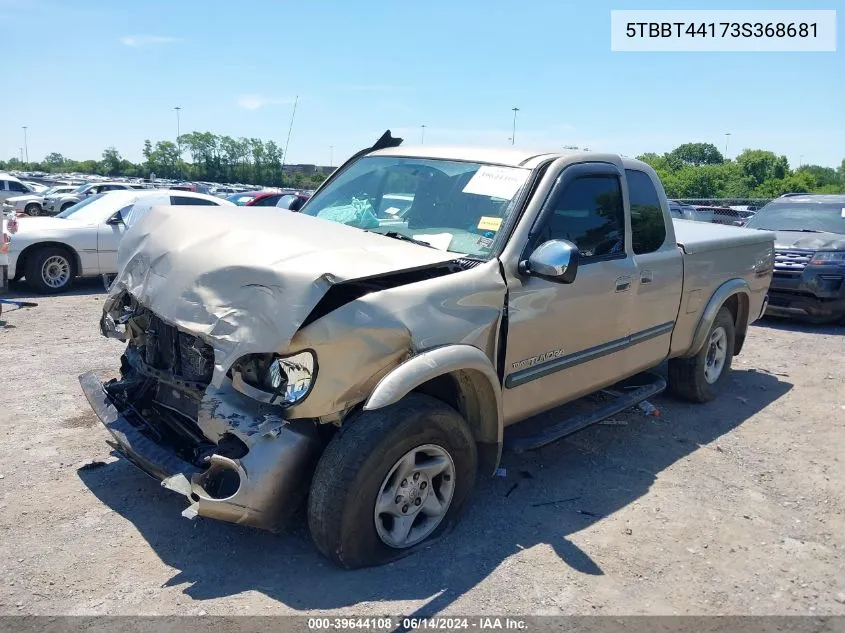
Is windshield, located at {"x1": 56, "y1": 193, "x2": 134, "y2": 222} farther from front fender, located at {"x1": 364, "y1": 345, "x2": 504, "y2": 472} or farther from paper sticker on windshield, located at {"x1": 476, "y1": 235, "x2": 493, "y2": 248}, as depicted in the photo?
front fender, located at {"x1": 364, "y1": 345, "x2": 504, "y2": 472}

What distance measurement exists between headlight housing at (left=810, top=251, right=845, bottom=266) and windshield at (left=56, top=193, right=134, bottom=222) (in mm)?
10267

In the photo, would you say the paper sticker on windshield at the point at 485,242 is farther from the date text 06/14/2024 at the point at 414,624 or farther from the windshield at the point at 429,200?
the date text 06/14/2024 at the point at 414,624

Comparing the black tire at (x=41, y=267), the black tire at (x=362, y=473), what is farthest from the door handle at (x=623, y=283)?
the black tire at (x=41, y=267)

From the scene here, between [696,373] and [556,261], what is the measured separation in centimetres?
295

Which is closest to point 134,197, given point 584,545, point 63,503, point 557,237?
point 63,503

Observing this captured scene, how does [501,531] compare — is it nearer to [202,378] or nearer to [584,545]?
[584,545]

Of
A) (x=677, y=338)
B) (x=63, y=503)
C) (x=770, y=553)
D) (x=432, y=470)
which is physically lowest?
(x=770, y=553)

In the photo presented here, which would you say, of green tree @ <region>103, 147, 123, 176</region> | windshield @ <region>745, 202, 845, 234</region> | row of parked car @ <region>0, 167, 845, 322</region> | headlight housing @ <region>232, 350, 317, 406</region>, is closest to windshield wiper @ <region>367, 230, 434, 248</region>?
headlight housing @ <region>232, 350, 317, 406</region>

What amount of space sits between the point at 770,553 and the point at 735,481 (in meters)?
0.93

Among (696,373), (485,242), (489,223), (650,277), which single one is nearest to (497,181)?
(489,223)

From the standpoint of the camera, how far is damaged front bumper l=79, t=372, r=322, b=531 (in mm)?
3041

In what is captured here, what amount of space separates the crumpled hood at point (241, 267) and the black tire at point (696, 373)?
308 cm

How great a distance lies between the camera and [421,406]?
337 cm

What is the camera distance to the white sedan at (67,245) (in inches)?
400
